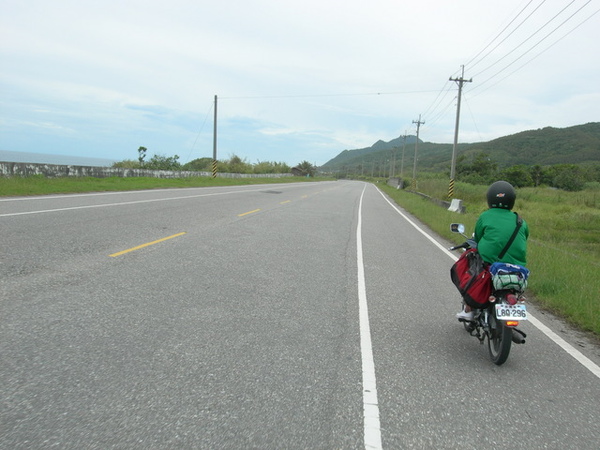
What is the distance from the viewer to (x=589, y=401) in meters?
3.61

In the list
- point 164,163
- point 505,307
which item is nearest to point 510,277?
point 505,307

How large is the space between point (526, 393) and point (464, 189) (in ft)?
131

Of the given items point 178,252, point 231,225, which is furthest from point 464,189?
point 178,252

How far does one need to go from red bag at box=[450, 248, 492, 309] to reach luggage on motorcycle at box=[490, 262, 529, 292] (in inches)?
7.3

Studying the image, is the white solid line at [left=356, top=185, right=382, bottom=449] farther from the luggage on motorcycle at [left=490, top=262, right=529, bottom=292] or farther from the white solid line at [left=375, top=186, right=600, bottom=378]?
the white solid line at [left=375, top=186, right=600, bottom=378]

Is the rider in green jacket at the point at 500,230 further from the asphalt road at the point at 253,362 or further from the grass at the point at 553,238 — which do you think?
the grass at the point at 553,238

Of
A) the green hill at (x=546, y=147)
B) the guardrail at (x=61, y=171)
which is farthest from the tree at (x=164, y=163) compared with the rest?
the green hill at (x=546, y=147)

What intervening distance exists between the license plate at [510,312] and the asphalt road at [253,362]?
1.76 ft

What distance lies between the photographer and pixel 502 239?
4285mm

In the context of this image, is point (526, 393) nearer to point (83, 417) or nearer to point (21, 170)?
point (83, 417)

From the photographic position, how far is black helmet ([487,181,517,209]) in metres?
Answer: 4.43

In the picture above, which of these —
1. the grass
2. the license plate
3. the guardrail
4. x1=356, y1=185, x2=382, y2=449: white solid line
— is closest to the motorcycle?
the license plate

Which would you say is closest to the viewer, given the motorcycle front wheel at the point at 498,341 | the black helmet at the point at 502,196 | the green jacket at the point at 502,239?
the motorcycle front wheel at the point at 498,341

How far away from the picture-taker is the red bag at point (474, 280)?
171 inches
